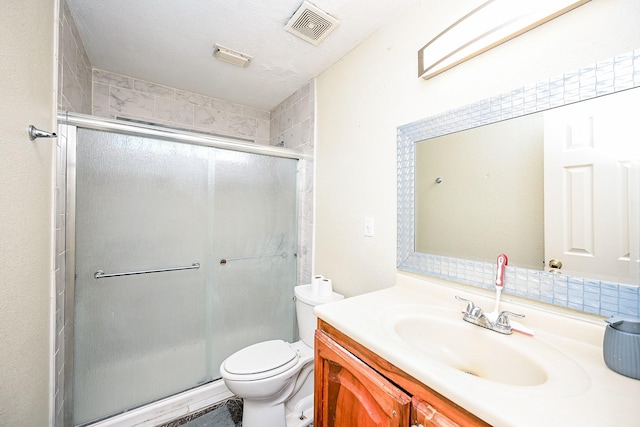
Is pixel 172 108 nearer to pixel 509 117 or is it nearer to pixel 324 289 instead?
pixel 324 289

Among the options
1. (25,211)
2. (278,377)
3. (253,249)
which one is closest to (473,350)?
(278,377)

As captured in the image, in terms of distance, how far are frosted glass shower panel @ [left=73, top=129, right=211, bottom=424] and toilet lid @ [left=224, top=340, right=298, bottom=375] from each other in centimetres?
50

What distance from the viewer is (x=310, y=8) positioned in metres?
1.23

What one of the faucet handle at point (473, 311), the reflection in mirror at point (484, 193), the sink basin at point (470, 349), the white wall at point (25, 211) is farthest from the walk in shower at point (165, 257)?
the faucet handle at point (473, 311)

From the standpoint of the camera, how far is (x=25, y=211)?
844 mm

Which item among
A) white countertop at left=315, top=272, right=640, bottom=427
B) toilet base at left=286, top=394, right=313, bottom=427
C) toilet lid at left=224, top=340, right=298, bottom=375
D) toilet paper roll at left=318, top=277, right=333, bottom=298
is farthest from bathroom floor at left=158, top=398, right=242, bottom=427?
white countertop at left=315, top=272, right=640, bottom=427

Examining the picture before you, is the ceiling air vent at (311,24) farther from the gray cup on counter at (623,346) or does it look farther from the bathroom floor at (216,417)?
the bathroom floor at (216,417)

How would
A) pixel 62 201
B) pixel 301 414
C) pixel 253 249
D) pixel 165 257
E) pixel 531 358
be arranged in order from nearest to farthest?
pixel 531 358 → pixel 62 201 → pixel 301 414 → pixel 165 257 → pixel 253 249

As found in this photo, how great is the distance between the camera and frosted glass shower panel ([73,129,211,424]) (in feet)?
4.36

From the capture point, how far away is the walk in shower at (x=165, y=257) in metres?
1.33

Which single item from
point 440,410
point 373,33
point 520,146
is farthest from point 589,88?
point 373,33

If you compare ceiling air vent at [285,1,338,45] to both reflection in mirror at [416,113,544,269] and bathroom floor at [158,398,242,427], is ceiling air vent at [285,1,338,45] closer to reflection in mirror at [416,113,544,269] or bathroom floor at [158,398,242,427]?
reflection in mirror at [416,113,544,269]

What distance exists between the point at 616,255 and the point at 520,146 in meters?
0.41

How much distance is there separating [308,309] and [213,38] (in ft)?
5.72
